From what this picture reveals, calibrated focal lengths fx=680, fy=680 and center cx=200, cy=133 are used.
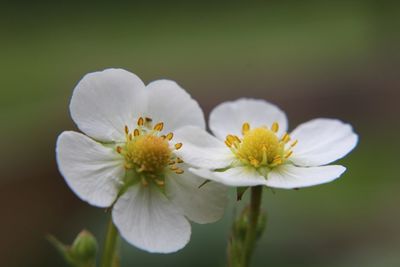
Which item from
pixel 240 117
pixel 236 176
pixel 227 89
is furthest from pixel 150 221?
pixel 227 89

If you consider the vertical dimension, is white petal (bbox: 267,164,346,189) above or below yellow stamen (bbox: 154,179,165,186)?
above

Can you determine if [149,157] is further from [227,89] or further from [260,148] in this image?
[227,89]

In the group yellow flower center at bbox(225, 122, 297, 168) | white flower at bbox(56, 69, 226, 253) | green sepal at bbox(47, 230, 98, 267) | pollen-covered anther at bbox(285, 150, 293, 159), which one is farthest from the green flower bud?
pollen-covered anther at bbox(285, 150, 293, 159)

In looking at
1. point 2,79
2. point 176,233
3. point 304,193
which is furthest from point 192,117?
point 2,79

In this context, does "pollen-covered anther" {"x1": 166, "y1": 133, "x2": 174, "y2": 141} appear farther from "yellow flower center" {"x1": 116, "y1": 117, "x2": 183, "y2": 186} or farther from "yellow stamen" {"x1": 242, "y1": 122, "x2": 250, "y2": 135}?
"yellow stamen" {"x1": 242, "y1": 122, "x2": 250, "y2": 135}

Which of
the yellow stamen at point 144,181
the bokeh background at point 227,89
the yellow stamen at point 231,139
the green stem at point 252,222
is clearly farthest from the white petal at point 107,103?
the bokeh background at point 227,89
